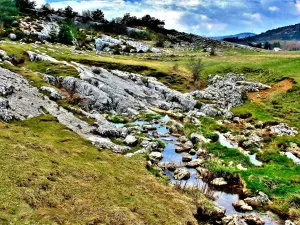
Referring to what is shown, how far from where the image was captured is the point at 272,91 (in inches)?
3295

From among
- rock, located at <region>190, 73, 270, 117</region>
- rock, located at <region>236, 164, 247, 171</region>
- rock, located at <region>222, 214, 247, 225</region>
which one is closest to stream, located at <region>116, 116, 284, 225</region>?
rock, located at <region>222, 214, 247, 225</region>

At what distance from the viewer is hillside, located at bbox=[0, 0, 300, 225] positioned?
26.6m

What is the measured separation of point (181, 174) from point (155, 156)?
659 centimetres

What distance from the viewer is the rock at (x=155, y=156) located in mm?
42544

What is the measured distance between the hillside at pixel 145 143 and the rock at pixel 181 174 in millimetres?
185

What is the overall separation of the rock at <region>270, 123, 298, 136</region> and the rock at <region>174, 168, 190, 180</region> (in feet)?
90.5

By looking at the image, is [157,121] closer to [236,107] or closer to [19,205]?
[236,107]

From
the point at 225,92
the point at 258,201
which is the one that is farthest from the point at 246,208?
the point at 225,92

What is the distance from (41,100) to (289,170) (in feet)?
145

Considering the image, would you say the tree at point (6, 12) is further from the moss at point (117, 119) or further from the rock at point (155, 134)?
the rock at point (155, 134)

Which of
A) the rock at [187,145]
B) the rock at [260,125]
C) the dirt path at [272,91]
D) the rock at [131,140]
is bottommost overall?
the rock at [187,145]

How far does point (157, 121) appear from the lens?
6359 centimetres

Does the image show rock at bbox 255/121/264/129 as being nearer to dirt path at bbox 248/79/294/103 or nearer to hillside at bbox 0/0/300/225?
hillside at bbox 0/0/300/225

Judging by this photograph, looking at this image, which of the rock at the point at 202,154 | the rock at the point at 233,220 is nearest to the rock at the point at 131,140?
the rock at the point at 202,154
